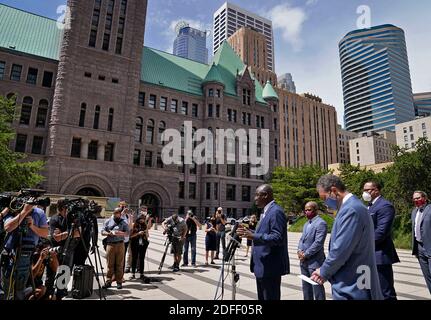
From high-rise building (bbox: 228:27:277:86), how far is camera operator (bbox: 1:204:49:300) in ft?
357

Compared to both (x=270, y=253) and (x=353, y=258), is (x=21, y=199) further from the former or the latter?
(x=353, y=258)

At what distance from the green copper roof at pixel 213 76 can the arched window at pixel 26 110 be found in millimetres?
26851

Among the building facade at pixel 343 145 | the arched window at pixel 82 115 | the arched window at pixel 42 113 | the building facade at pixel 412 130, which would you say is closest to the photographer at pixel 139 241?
the arched window at pixel 82 115

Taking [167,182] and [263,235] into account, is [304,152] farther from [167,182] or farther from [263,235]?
[263,235]

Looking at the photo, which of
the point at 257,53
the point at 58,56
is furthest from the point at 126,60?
the point at 257,53

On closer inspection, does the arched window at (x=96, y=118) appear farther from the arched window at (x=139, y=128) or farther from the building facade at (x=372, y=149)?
the building facade at (x=372, y=149)

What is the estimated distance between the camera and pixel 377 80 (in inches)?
4067

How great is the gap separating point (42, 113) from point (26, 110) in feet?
5.79

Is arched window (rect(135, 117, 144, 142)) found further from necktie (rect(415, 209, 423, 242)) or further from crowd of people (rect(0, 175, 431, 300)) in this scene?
necktie (rect(415, 209, 423, 242))

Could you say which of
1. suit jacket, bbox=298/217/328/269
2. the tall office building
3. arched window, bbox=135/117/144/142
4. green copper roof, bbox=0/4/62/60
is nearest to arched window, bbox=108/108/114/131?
arched window, bbox=135/117/144/142

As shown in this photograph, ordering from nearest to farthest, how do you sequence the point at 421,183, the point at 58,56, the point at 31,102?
the point at 421,183 → the point at 31,102 → the point at 58,56

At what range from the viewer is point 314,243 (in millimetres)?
5066
